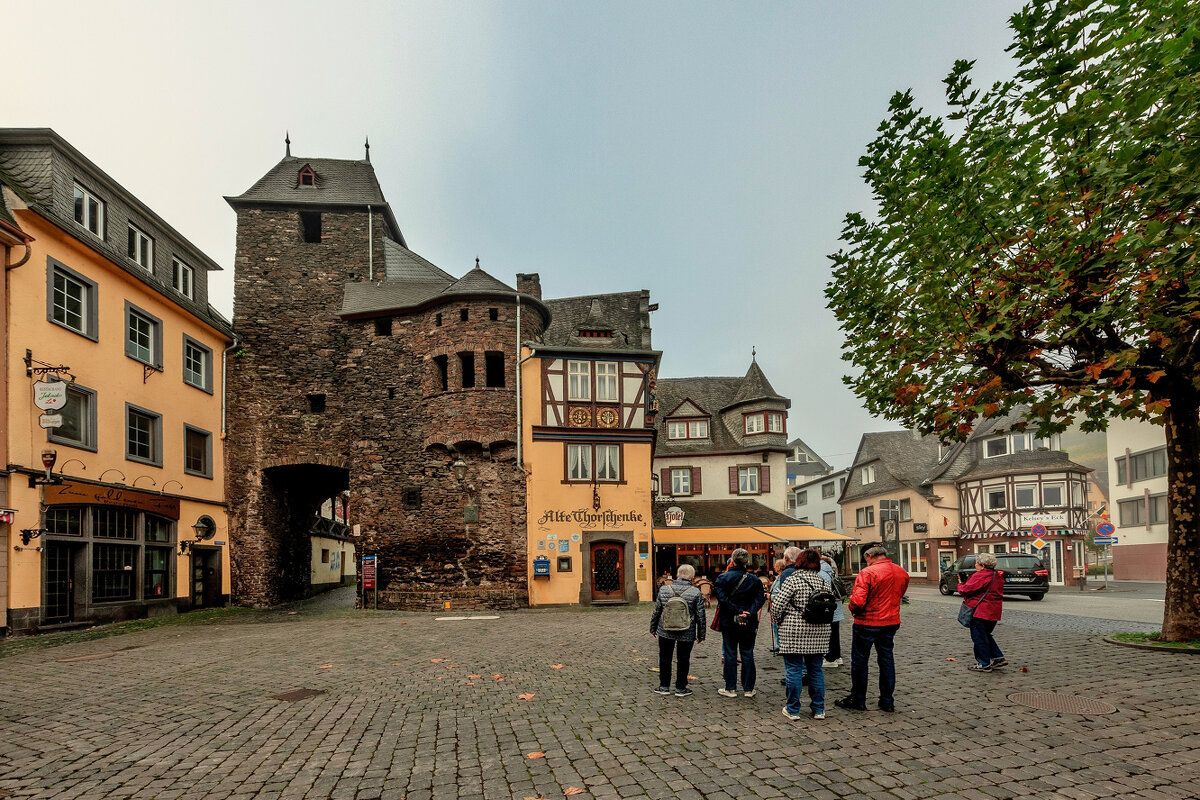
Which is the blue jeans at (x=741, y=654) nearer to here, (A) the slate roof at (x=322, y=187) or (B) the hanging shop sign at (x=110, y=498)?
(B) the hanging shop sign at (x=110, y=498)

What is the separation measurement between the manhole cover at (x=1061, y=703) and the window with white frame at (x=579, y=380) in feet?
59.8

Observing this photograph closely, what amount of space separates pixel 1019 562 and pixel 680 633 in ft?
71.1

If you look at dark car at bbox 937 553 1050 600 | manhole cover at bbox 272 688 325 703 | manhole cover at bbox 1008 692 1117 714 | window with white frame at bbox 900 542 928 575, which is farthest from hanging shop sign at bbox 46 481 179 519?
window with white frame at bbox 900 542 928 575

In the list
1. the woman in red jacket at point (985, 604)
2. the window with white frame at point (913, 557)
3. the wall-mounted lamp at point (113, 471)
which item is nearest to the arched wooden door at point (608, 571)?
the wall-mounted lamp at point (113, 471)

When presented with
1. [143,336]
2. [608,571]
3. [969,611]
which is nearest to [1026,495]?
[608,571]

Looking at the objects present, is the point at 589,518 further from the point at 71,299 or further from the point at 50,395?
the point at 71,299

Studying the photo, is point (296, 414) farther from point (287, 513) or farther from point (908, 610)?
point (908, 610)

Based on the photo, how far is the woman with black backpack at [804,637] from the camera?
23.3ft

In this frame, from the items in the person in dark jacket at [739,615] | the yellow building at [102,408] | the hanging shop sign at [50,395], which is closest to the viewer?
the person in dark jacket at [739,615]

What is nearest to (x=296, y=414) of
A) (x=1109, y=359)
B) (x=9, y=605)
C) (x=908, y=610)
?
(x=9, y=605)

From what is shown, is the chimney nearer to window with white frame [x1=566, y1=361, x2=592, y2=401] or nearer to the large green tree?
window with white frame [x1=566, y1=361, x2=592, y2=401]

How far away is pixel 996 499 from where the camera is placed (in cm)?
4050

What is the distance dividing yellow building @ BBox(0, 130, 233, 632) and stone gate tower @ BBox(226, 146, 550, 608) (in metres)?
1.38

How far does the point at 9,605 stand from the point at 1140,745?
19509 mm
